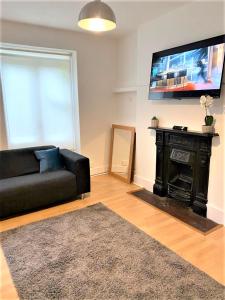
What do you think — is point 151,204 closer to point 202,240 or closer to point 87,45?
Result: point 202,240

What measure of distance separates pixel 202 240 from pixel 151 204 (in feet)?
2.95

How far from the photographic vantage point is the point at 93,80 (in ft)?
13.2

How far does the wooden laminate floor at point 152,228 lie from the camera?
6.33 feet

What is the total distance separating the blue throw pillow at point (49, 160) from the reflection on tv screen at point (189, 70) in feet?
5.65

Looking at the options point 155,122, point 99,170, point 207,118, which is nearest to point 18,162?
point 99,170

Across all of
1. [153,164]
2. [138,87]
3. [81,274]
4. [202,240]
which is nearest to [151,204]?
[153,164]

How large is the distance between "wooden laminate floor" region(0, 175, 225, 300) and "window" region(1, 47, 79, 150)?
1.16 meters

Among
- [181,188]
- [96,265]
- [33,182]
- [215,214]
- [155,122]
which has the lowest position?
[96,265]

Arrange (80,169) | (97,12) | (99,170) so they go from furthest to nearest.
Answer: (99,170), (80,169), (97,12)

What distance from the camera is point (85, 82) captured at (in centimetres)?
394

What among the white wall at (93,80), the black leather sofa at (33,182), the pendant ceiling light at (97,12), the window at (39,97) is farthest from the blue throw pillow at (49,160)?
the pendant ceiling light at (97,12)

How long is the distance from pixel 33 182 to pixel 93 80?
2127 mm

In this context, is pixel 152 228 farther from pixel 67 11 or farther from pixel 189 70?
pixel 67 11

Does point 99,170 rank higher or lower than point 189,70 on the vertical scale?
lower
